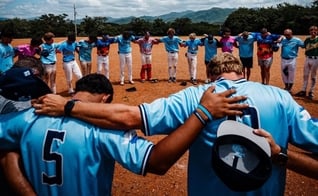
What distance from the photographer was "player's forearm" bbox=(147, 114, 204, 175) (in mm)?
1838

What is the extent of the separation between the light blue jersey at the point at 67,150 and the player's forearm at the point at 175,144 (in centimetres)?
9

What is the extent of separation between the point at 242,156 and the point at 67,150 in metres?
1.02

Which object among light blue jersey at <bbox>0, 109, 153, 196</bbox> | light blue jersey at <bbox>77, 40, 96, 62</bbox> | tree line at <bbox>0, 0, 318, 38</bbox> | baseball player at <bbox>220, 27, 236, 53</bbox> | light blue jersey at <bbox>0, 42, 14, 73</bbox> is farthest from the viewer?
tree line at <bbox>0, 0, 318, 38</bbox>

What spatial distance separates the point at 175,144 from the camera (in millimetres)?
1835

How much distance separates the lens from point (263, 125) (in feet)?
7.02

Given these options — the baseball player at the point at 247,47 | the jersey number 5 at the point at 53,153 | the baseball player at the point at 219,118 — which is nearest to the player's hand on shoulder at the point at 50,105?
the baseball player at the point at 219,118

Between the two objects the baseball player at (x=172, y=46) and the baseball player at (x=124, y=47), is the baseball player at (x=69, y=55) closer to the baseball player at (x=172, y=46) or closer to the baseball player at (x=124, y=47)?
the baseball player at (x=124, y=47)

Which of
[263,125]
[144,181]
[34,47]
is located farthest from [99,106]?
[34,47]

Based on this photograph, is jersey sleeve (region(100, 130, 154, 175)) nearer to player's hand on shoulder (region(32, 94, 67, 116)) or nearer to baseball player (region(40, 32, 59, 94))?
player's hand on shoulder (region(32, 94, 67, 116))

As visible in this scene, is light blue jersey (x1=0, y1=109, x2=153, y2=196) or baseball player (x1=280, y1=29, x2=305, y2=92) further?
baseball player (x1=280, y1=29, x2=305, y2=92)

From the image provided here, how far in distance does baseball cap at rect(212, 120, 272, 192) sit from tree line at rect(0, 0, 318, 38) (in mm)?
41845

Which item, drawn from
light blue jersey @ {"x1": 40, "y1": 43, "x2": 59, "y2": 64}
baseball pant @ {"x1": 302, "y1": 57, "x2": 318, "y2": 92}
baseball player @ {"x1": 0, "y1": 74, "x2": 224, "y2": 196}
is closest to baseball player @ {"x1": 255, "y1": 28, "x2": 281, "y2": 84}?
baseball pant @ {"x1": 302, "y1": 57, "x2": 318, "y2": 92}

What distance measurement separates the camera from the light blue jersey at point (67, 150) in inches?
75.5

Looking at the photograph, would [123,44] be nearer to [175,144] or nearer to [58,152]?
[58,152]
